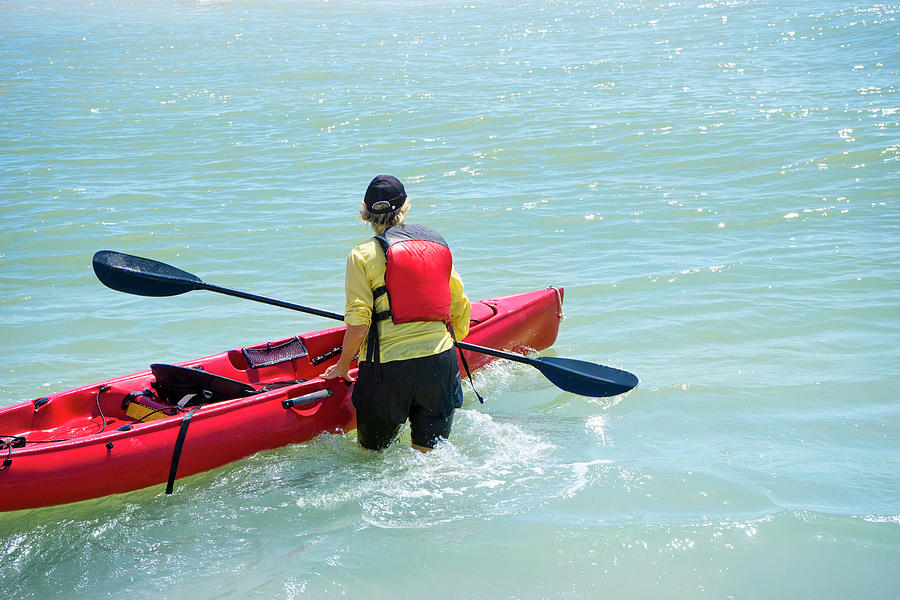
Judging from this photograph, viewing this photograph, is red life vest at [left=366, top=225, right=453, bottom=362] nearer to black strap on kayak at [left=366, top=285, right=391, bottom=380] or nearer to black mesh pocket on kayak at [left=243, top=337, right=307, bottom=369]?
black strap on kayak at [left=366, top=285, right=391, bottom=380]

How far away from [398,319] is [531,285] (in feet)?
11.6

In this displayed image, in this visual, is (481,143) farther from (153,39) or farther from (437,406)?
(153,39)

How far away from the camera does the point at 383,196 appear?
369 cm

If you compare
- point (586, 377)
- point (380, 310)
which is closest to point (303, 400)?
point (380, 310)

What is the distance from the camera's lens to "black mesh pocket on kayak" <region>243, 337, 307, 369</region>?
195 inches

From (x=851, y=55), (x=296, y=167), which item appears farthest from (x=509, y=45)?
(x=296, y=167)

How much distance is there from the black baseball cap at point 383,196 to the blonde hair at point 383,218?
0.06ft

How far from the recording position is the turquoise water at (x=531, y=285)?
11.8ft

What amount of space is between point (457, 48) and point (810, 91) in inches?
328

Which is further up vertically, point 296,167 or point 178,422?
point 296,167

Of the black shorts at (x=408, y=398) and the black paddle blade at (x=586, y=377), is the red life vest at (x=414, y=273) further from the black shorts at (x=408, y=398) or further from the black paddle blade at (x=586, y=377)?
the black paddle blade at (x=586, y=377)

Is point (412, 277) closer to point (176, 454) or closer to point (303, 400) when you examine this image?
point (303, 400)

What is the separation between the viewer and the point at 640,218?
852 cm

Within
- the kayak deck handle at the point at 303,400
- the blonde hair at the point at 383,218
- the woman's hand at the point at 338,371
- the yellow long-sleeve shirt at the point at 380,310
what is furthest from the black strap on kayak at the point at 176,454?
the blonde hair at the point at 383,218
